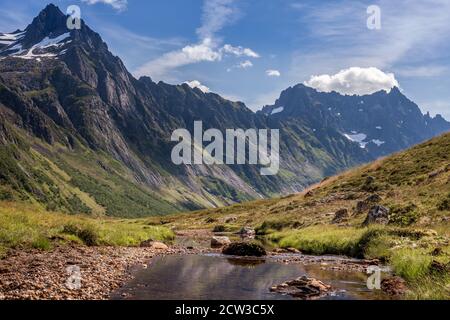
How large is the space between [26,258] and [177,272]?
962 centimetres

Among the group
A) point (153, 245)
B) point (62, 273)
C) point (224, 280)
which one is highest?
point (62, 273)

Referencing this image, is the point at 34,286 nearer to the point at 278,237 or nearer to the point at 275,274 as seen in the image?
the point at 275,274

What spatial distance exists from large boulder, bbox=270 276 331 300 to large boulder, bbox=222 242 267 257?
1790cm

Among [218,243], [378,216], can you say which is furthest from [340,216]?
[218,243]

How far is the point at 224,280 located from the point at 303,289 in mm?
5616

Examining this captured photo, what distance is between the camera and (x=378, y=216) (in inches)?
1973

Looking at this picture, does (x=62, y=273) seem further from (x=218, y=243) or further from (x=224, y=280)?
(x=218, y=243)

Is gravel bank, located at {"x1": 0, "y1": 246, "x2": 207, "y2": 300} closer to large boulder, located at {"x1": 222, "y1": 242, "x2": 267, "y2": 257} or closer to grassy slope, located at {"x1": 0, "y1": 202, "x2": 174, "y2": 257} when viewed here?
grassy slope, located at {"x1": 0, "y1": 202, "x2": 174, "y2": 257}

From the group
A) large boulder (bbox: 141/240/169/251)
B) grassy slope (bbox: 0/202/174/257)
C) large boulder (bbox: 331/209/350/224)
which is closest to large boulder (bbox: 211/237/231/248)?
large boulder (bbox: 141/240/169/251)

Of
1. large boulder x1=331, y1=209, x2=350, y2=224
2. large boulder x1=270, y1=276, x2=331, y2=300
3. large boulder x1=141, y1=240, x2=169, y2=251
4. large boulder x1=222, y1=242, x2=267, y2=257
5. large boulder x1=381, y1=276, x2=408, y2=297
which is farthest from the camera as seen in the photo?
large boulder x1=331, y1=209, x2=350, y2=224

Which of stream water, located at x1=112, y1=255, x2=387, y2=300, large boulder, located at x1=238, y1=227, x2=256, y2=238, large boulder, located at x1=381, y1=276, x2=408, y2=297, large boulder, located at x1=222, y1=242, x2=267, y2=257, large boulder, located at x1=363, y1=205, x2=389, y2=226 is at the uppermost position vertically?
large boulder, located at x1=363, y1=205, x2=389, y2=226

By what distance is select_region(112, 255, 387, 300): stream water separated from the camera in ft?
74.5

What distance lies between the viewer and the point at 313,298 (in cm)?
2239
